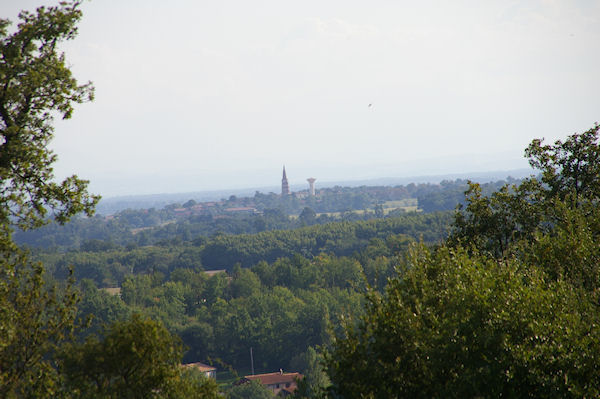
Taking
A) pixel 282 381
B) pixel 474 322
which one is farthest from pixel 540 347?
pixel 282 381

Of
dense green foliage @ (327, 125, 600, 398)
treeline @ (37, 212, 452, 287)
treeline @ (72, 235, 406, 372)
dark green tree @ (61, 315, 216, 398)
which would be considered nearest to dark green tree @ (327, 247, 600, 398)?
dense green foliage @ (327, 125, 600, 398)

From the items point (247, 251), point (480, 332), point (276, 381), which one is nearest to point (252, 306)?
point (276, 381)

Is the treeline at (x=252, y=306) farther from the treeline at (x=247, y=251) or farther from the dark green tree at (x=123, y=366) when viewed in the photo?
the dark green tree at (x=123, y=366)

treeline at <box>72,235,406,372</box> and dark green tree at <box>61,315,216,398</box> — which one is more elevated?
dark green tree at <box>61,315,216,398</box>

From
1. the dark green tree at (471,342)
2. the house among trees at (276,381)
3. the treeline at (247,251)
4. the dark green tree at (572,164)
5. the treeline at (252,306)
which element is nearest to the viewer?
the dark green tree at (471,342)

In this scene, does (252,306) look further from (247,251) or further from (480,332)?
(480,332)

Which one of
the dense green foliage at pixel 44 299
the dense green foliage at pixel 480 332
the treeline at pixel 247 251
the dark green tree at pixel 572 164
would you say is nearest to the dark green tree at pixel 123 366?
the dense green foliage at pixel 44 299

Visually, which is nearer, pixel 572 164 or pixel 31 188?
pixel 31 188

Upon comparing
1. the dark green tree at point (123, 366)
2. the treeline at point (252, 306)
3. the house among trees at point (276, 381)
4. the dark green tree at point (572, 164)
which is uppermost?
the dark green tree at point (572, 164)

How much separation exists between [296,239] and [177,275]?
36.5 m

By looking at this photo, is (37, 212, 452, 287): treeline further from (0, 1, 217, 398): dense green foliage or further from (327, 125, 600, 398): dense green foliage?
(0, 1, 217, 398): dense green foliage

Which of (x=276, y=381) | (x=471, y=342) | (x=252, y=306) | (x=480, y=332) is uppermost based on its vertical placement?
(x=480, y=332)

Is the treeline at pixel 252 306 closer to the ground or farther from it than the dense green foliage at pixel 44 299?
closer to the ground

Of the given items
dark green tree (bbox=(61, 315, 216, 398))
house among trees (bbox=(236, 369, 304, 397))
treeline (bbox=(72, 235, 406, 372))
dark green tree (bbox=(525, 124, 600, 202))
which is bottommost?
house among trees (bbox=(236, 369, 304, 397))
